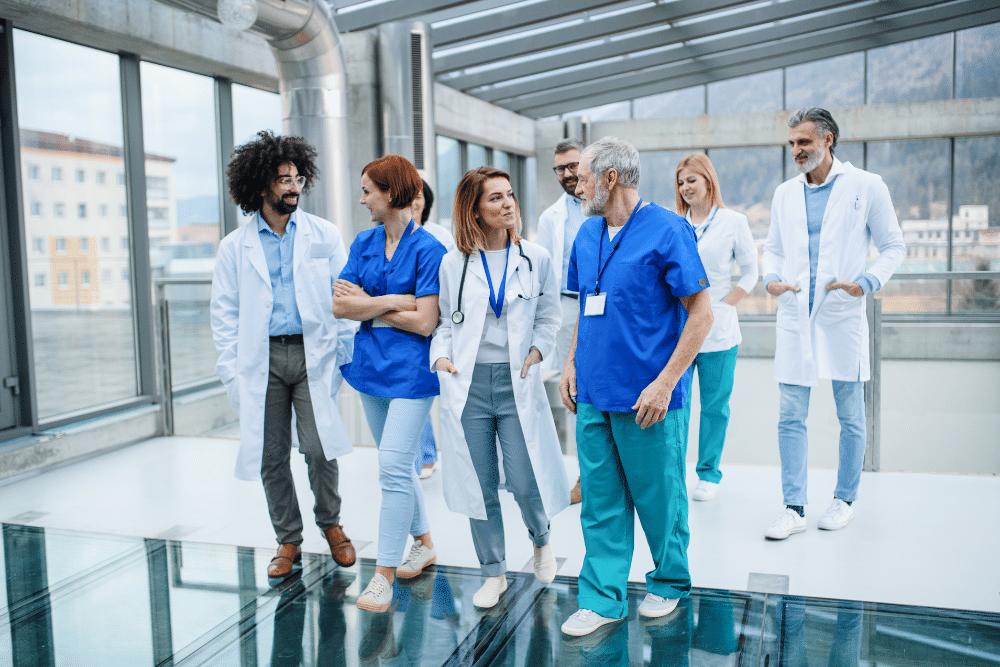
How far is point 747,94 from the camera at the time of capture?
12.6 m

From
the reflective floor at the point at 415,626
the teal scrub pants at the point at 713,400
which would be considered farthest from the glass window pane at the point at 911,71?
the reflective floor at the point at 415,626

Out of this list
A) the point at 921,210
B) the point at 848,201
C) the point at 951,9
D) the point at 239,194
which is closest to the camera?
the point at 239,194

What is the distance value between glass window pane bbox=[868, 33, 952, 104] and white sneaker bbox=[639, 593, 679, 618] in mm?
11675

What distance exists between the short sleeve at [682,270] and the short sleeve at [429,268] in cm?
82

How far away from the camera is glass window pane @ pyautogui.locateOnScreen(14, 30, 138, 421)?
5.17 meters

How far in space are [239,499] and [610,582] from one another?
7.96ft

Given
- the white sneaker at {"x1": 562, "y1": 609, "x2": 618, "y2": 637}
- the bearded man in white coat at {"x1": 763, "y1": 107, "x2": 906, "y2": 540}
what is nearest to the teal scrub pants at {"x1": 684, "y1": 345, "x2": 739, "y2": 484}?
the bearded man in white coat at {"x1": 763, "y1": 107, "x2": 906, "y2": 540}

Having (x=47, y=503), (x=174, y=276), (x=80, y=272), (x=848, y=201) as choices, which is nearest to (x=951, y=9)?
(x=848, y=201)

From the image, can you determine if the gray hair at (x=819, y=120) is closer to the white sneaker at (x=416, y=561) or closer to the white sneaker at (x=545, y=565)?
the white sneaker at (x=545, y=565)

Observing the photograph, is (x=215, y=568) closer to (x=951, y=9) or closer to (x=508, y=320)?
(x=508, y=320)

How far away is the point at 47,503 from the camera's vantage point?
4324mm

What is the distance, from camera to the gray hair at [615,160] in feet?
8.33

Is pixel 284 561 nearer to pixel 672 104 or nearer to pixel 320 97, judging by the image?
pixel 320 97

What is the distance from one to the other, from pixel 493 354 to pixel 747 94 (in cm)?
1132
